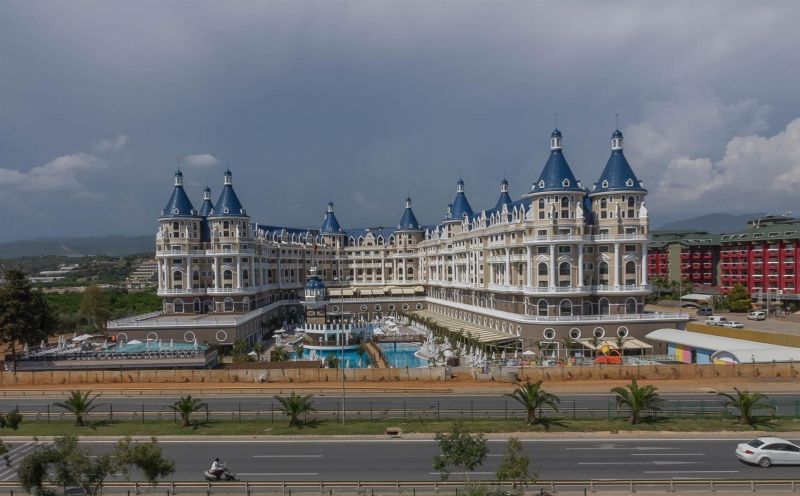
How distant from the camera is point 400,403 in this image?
4128 centimetres

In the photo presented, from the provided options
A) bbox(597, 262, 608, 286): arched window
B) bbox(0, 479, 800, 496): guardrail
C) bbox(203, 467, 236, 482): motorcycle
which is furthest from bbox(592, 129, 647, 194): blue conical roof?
bbox(203, 467, 236, 482): motorcycle

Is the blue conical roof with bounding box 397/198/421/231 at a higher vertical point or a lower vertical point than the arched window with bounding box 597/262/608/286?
higher

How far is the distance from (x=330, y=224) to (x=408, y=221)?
16.8m

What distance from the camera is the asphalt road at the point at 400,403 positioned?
3734cm

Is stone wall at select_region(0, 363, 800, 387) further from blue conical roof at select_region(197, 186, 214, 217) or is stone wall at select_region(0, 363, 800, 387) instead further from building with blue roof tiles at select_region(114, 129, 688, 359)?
blue conical roof at select_region(197, 186, 214, 217)

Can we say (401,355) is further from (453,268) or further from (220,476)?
(220,476)

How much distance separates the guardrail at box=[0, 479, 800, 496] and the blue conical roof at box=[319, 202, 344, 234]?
92.5 meters

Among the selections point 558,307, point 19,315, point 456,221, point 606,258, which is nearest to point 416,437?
point 558,307

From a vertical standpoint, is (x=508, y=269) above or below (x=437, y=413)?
above

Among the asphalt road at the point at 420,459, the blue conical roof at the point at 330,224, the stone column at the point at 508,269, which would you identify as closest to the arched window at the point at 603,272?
the stone column at the point at 508,269

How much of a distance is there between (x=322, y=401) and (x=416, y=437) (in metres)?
13.1

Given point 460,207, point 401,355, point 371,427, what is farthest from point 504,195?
point 371,427

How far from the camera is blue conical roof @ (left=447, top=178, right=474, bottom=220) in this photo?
99938 mm

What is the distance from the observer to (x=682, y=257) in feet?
409
